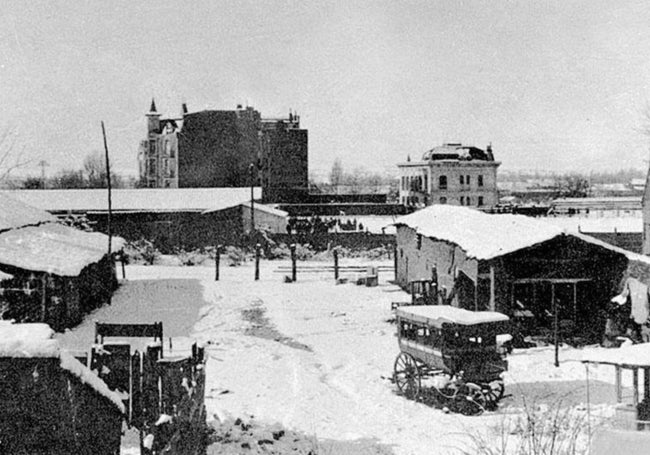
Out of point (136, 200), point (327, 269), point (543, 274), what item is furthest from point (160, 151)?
point (543, 274)

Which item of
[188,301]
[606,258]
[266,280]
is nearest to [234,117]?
[266,280]

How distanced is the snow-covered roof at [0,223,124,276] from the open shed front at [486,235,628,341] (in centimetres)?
1262

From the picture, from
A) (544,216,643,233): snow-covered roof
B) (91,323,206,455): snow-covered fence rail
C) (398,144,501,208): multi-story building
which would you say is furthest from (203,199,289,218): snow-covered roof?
(91,323,206,455): snow-covered fence rail

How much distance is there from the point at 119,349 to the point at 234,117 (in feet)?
238

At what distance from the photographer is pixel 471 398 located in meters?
15.9

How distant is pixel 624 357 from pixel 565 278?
11096 mm

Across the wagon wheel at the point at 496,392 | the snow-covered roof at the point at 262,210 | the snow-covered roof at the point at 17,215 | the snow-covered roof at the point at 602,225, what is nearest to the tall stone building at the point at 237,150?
the snow-covered roof at the point at 262,210

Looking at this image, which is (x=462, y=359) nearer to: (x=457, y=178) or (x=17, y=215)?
(x=17, y=215)

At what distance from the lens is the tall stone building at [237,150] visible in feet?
263

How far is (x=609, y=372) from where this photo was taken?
18.7 metres

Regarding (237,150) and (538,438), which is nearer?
(538,438)

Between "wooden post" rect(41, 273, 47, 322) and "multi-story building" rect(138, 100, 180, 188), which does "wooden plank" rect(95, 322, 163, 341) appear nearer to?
"wooden post" rect(41, 273, 47, 322)

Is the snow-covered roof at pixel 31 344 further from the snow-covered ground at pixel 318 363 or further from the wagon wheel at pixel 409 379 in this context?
the wagon wheel at pixel 409 379

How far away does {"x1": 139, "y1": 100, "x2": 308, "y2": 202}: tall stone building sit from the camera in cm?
8019
